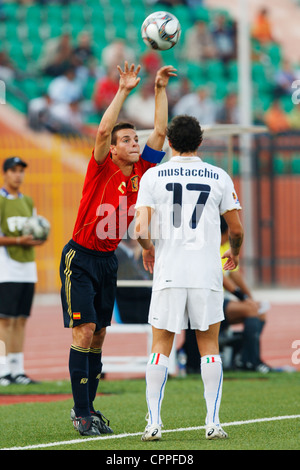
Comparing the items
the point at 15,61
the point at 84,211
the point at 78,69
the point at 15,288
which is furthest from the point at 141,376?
the point at 15,61

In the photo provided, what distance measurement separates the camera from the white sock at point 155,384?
6324mm

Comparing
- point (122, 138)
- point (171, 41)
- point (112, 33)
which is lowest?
point (122, 138)

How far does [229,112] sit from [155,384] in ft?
55.9

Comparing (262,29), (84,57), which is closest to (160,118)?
(84,57)

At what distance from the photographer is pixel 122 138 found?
7098 mm

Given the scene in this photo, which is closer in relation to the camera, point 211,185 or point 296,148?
point 211,185

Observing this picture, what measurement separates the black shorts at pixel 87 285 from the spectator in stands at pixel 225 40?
64.1 feet

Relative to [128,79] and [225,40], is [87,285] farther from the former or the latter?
[225,40]

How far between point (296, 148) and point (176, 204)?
16.0 metres

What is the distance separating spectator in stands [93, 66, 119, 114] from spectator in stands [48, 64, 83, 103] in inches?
17.8

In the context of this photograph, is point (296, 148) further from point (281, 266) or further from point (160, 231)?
point (160, 231)

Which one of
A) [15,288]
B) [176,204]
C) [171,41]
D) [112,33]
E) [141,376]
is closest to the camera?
[176,204]

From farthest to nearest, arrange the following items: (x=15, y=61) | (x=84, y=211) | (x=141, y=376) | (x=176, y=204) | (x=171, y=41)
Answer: (x=15, y=61), (x=141, y=376), (x=171, y=41), (x=84, y=211), (x=176, y=204)

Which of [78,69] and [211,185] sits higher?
[78,69]
